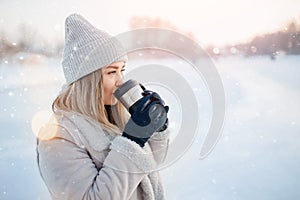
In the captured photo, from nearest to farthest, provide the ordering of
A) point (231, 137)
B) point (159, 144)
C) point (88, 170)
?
1. point (88, 170)
2. point (159, 144)
3. point (231, 137)

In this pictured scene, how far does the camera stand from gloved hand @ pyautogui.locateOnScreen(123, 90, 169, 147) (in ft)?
2.64

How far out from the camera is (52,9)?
171cm

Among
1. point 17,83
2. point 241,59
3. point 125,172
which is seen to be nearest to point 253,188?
point 241,59

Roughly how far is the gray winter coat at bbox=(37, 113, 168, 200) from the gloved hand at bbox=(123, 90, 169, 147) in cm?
2

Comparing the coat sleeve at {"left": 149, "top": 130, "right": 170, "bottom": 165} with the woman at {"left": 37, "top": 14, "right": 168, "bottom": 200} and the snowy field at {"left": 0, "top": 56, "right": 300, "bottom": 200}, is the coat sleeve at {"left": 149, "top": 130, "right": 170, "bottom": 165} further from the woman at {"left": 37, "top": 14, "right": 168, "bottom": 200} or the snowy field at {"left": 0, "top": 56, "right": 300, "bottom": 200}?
the snowy field at {"left": 0, "top": 56, "right": 300, "bottom": 200}

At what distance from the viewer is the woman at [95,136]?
783 millimetres

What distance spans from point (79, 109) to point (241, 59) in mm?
1242

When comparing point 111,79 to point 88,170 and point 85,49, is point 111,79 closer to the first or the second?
point 85,49

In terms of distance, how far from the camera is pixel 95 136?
33.7 inches

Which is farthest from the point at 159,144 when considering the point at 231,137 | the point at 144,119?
the point at 231,137

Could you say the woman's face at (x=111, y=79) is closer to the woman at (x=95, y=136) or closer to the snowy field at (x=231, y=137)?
the woman at (x=95, y=136)

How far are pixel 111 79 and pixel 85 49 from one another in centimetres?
8

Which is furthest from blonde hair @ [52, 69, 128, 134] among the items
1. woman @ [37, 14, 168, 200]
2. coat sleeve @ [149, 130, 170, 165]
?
coat sleeve @ [149, 130, 170, 165]

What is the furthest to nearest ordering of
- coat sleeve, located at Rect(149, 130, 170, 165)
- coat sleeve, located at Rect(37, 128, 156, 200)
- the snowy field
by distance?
the snowy field → coat sleeve, located at Rect(149, 130, 170, 165) → coat sleeve, located at Rect(37, 128, 156, 200)
